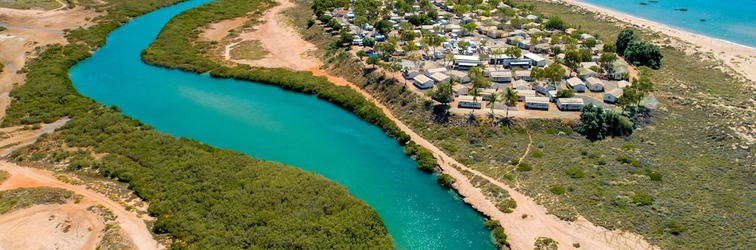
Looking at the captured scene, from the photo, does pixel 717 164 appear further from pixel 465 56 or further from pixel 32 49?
pixel 32 49

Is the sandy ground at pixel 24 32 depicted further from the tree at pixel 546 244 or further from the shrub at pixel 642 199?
the shrub at pixel 642 199

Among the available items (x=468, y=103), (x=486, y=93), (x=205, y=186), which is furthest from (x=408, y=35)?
(x=205, y=186)

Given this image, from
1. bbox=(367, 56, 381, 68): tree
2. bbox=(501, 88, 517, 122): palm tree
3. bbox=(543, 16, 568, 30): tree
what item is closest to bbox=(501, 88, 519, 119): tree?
bbox=(501, 88, 517, 122): palm tree

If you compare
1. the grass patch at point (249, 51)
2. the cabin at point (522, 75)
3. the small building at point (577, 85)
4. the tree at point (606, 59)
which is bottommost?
the grass patch at point (249, 51)

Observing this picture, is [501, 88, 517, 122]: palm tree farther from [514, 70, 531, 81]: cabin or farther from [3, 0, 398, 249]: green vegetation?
[3, 0, 398, 249]: green vegetation

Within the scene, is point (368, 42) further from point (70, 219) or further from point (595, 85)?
point (70, 219)

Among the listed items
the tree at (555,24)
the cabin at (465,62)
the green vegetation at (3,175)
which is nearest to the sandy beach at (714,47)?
the tree at (555,24)
